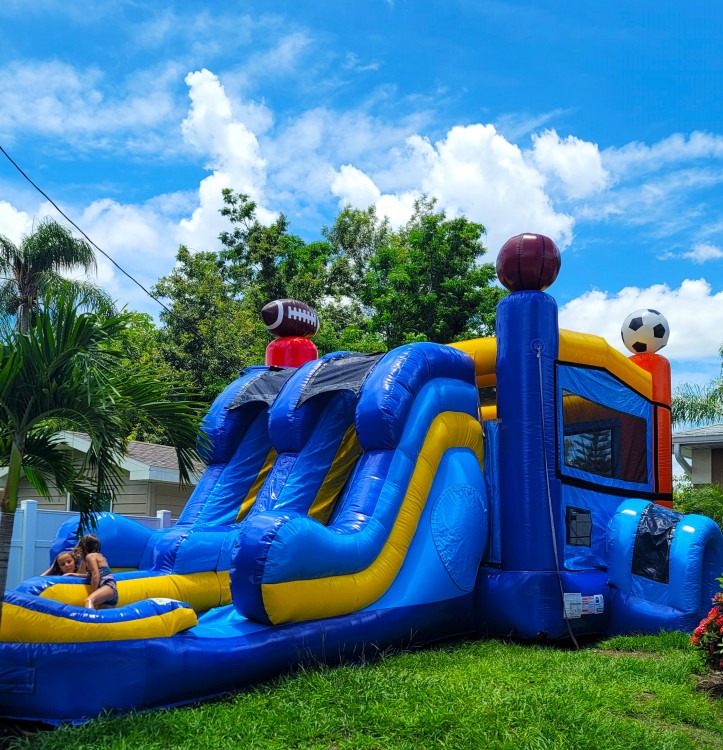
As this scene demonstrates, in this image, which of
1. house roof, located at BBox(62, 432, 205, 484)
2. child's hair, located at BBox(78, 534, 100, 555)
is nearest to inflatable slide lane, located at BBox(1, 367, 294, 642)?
child's hair, located at BBox(78, 534, 100, 555)

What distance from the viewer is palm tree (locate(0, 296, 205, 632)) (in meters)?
4.20

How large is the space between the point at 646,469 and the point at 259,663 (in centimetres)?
511

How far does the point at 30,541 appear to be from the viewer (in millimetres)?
7934

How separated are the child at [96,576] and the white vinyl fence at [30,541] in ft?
6.57

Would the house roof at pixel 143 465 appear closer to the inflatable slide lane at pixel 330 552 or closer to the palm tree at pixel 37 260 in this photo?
the inflatable slide lane at pixel 330 552

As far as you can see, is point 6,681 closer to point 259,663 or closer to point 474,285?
point 259,663

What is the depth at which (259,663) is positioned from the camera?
4.69 m

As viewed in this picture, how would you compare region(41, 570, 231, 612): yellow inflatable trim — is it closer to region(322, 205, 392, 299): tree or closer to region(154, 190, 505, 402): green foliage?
region(154, 190, 505, 402): green foliage

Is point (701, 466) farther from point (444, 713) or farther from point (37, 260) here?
point (37, 260)

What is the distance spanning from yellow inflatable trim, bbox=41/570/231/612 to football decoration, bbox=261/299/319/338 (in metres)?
3.57

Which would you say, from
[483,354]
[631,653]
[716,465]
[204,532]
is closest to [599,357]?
[483,354]

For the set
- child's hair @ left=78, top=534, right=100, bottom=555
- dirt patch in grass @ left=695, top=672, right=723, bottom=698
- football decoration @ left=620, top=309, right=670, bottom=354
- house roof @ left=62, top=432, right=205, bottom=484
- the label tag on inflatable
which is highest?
football decoration @ left=620, top=309, right=670, bottom=354

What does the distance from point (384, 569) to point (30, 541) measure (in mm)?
4198

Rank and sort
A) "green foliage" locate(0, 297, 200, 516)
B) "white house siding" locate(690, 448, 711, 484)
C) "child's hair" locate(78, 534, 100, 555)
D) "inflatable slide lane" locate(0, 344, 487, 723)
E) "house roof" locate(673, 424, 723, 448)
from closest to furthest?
"inflatable slide lane" locate(0, 344, 487, 723) → "green foliage" locate(0, 297, 200, 516) → "child's hair" locate(78, 534, 100, 555) → "house roof" locate(673, 424, 723, 448) → "white house siding" locate(690, 448, 711, 484)
